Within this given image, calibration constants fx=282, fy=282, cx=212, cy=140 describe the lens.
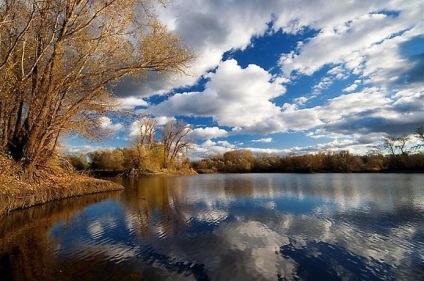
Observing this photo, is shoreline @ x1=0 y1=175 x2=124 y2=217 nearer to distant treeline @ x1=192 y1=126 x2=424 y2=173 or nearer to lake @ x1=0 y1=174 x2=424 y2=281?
lake @ x1=0 y1=174 x2=424 y2=281

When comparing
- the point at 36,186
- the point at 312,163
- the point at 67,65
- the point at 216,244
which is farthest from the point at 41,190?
the point at 312,163

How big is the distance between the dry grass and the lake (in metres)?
0.67

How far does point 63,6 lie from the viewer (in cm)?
1270

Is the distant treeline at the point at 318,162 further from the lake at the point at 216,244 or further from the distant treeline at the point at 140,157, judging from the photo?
the lake at the point at 216,244

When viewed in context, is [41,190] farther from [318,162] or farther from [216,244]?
[318,162]

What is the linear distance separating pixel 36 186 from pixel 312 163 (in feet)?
201

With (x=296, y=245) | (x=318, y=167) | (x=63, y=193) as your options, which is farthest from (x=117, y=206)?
(x=318, y=167)

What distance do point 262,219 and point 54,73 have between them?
12.1 meters

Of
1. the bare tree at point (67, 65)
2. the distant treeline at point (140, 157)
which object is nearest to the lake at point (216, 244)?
the bare tree at point (67, 65)

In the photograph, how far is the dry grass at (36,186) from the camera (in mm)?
11719

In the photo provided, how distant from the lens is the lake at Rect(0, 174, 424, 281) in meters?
5.63

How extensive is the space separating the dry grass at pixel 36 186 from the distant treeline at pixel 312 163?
55678 mm

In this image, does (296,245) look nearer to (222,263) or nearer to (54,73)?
(222,263)

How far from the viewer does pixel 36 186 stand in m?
14.3
